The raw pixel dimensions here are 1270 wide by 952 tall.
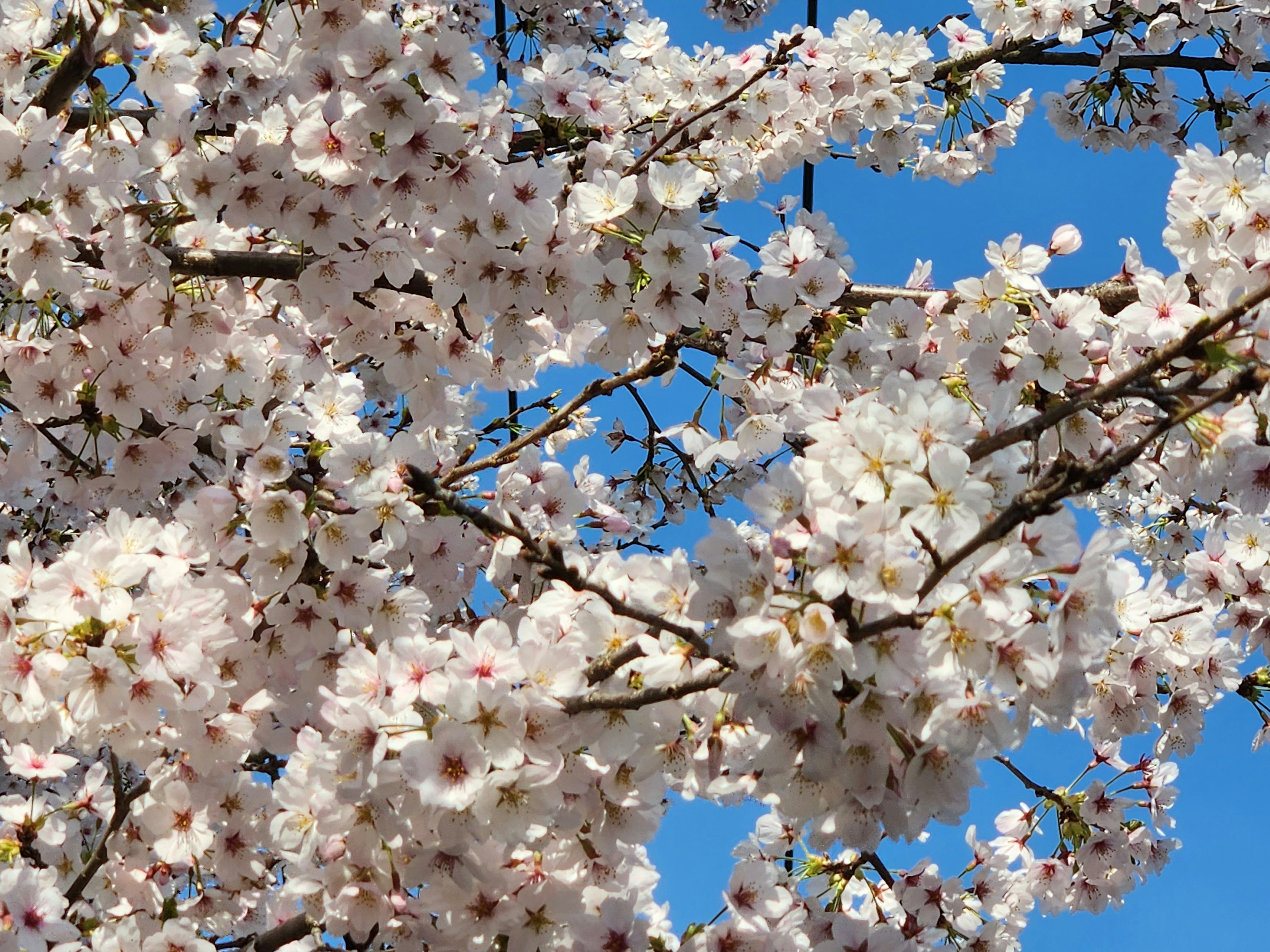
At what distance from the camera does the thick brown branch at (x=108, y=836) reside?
9.12 ft

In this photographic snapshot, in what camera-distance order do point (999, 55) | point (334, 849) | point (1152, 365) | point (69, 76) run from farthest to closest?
1. point (999, 55)
2. point (69, 76)
3. point (334, 849)
4. point (1152, 365)

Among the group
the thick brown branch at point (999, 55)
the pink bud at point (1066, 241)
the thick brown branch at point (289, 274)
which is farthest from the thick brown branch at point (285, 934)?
the thick brown branch at point (999, 55)

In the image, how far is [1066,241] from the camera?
2750mm

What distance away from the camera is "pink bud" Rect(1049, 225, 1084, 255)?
2.74 m

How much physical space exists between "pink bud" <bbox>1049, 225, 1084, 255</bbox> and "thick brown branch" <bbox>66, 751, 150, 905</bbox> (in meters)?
2.82

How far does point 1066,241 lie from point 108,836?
306 cm

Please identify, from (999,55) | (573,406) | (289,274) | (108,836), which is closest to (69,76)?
(289,274)

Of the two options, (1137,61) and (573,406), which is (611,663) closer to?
(573,406)

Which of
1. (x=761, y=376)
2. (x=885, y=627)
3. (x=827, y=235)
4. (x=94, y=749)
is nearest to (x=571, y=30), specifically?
(x=827, y=235)

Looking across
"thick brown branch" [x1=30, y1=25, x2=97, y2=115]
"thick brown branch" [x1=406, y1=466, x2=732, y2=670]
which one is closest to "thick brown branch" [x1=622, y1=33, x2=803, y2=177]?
"thick brown branch" [x1=30, y1=25, x2=97, y2=115]

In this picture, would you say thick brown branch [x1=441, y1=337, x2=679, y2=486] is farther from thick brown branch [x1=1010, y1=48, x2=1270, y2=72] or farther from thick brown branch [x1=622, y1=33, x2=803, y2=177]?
thick brown branch [x1=1010, y1=48, x2=1270, y2=72]

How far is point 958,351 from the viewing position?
255 centimetres

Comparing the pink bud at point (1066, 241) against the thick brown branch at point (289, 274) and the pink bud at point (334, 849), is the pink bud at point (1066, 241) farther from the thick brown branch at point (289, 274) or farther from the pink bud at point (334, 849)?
the pink bud at point (334, 849)

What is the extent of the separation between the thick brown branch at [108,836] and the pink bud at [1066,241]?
9.26 feet
